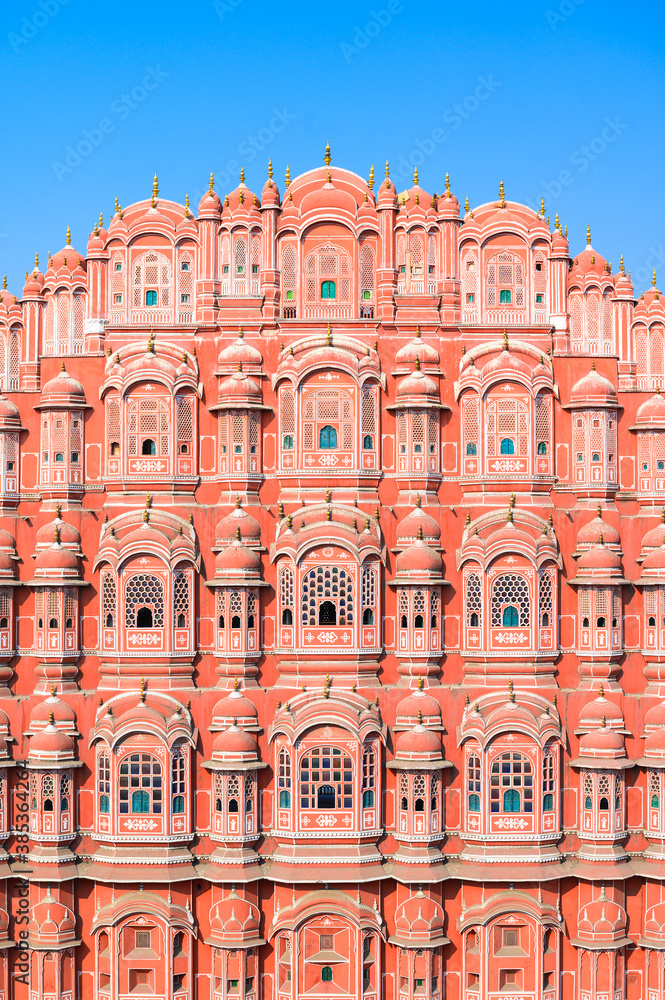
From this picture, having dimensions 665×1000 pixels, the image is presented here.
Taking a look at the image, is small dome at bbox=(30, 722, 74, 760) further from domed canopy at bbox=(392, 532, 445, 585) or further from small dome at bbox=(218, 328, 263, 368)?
small dome at bbox=(218, 328, 263, 368)

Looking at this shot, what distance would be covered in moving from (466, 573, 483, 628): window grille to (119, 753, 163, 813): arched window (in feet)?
38.4

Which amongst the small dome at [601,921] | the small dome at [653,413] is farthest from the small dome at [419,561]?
the small dome at [601,921]

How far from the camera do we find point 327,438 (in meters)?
38.5

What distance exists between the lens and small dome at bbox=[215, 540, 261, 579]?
3741 centimetres

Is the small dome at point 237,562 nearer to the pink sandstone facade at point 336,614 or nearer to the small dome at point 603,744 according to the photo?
the pink sandstone facade at point 336,614

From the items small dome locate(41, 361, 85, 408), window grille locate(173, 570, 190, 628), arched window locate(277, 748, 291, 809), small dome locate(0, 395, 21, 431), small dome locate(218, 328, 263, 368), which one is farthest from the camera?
small dome locate(0, 395, 21, 431)

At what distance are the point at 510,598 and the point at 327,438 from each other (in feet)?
27.6

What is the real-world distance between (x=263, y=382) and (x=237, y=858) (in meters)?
16.3

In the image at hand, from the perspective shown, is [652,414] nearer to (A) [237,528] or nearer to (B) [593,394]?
(B) [593,394]

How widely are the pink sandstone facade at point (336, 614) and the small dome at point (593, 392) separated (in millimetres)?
100

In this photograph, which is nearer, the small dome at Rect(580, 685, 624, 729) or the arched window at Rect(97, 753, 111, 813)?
the arched window at Rect(97, 753, 111, 813)

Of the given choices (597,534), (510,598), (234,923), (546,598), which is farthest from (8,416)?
(597,534)

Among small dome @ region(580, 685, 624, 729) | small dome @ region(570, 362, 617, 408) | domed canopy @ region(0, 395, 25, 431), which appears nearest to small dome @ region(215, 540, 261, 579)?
domed canopy @ region(0, 395, 25, 431)

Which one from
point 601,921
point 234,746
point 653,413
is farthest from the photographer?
point 653,413
